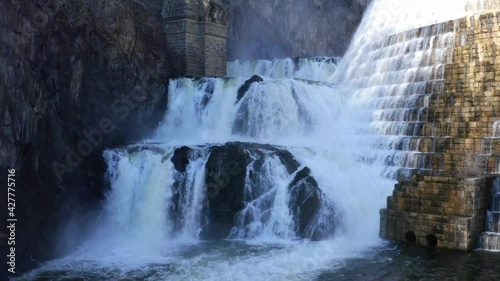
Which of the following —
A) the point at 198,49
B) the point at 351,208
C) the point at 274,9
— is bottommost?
the point at 351,208

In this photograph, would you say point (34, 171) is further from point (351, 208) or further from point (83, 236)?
point (351, 208)

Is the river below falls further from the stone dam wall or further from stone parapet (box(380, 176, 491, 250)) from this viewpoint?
the stone dam wall

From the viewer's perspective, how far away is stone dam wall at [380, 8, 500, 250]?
54.7 ft

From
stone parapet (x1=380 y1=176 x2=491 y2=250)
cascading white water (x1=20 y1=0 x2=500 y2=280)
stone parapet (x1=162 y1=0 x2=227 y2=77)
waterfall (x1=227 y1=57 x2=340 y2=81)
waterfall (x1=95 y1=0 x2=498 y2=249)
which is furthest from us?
waterfall (x1=227 y1=57 x2=340 y2=81)

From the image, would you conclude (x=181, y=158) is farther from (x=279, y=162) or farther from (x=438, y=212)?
(x=438, y=212)

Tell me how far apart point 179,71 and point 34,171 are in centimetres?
1315

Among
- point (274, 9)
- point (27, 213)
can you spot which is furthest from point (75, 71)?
point (274, 9)

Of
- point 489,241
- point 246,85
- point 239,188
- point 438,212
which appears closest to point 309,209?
point 239,188

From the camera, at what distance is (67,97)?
23266mm

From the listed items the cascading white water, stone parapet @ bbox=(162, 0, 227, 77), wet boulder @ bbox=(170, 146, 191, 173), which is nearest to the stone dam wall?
the cascading white water

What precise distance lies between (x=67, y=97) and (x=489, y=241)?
17.4m

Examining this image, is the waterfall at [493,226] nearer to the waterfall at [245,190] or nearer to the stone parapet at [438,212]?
the stone parapet at [438,212]

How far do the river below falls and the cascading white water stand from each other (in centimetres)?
10

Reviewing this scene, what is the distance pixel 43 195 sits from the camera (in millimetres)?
20500
